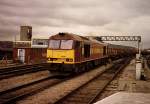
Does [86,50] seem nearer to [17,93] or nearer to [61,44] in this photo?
[61,44]

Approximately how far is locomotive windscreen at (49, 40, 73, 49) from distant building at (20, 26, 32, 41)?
67945 millimetres

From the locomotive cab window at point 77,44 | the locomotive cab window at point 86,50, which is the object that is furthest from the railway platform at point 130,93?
the locomotive cab window at point 86,50

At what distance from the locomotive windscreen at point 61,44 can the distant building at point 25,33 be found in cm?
6794

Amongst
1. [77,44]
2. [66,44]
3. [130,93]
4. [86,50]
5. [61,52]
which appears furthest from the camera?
[86,50]

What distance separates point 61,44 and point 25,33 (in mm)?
70797

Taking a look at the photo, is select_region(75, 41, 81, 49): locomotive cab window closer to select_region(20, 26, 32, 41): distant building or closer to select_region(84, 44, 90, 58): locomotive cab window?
select_region(84, 44, 90, 58): locomotive cab window

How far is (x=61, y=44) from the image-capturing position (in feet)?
71.2

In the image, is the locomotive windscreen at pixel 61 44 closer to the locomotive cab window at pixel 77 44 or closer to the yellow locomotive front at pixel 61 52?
the yellow locomotive front at pixel 61 52

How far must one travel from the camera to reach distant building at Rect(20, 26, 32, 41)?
3506 inches

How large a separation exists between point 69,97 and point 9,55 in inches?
1897

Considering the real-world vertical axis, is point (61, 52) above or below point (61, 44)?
below

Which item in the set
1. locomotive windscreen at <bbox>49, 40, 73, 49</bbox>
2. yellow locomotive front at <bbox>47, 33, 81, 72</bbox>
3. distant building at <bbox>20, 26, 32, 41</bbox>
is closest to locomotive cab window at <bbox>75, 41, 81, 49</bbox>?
yellow locomotive front at <bbox>47, 33, 81, 72</bbox>

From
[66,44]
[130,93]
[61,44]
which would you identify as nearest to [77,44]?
[66,44]

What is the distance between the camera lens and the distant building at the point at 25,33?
89.1 m
